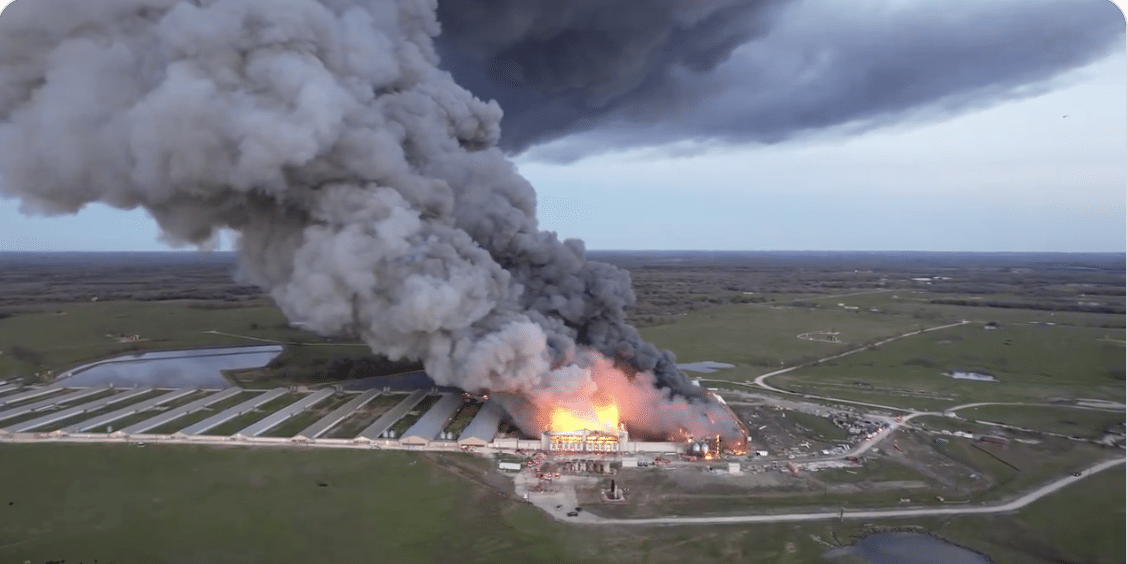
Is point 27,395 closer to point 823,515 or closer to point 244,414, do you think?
point 244,414

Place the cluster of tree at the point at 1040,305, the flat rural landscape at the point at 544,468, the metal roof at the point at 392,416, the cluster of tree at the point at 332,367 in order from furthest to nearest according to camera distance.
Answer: the cluster of tree at the point at 1040,305, the cluster of tree at the point at 332,367, the metal roof at the point at 392,416, the flat rural landscape at the point at 544,468

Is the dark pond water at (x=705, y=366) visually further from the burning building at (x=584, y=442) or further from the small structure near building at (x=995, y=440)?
the burning building at (x=584, y=442)

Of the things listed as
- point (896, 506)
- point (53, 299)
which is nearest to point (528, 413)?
point (896, 506)

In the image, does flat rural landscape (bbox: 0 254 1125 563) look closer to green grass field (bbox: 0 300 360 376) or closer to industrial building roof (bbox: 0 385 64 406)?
industrial building roof (bbox: 0 385 64 406)

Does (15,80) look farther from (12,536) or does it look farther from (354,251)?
(12,536)

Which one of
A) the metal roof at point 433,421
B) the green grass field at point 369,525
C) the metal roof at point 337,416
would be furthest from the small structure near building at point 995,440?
the metal roof at point 337,416

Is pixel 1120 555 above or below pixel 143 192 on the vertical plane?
below
